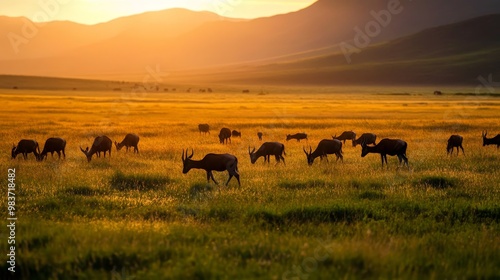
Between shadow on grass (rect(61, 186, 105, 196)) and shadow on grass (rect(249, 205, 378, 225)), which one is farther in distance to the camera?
shadow on grass (rect(61, 186, 105, 196))

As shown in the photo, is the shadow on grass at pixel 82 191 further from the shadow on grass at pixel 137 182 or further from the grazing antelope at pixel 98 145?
the grazing antelope at pixel 98 145

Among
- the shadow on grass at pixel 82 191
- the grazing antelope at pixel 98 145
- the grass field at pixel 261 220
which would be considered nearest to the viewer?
the grass field at pixel 261 220

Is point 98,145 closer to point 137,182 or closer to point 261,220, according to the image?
point 137,182

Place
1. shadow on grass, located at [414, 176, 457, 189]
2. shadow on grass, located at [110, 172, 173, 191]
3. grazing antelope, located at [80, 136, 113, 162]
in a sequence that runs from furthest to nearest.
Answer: grazing antelope, located at [80, 136, 113, 162]
shadow on grass, located at [414, 176, 457, 189]
shadow on grass, located at [110, 172, 173, 191]

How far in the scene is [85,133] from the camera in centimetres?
3469

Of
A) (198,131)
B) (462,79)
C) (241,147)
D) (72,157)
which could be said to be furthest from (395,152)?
(462,79)

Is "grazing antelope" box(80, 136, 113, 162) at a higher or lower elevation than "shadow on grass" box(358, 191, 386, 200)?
higher

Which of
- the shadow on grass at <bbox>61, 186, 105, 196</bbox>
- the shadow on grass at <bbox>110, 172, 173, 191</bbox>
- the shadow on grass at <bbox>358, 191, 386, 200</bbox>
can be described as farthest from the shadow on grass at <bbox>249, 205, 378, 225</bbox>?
the shadow on grass at <bbox>61, 186, 105, 196</bbox>

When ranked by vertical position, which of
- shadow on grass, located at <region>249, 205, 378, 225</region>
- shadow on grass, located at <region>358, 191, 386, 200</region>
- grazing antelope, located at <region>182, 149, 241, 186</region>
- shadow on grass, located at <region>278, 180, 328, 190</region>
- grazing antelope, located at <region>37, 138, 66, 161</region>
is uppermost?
grazing antelope, located at <region>37, 138, 66, 161</region>

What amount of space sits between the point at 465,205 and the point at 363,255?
5523 millimetres

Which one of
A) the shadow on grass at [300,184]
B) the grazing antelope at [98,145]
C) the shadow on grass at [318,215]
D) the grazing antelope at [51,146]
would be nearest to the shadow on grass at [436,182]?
the shadow on grass at [300,184]

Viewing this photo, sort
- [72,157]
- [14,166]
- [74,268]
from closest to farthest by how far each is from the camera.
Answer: [74,268]
[14,166]
[72,157]

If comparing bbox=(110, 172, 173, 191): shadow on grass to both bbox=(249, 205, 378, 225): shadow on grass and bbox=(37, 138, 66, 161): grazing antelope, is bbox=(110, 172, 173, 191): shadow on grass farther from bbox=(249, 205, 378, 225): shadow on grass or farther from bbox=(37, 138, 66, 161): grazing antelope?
bbox=(37, 138, 66, 161): grazing antelope

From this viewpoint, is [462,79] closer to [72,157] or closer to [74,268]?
[72,157]
